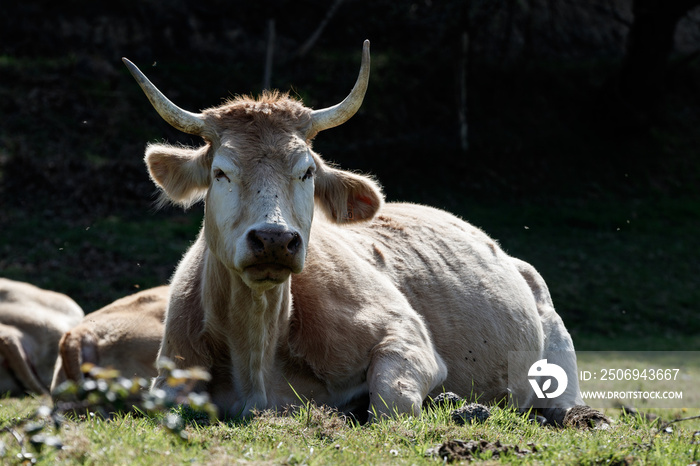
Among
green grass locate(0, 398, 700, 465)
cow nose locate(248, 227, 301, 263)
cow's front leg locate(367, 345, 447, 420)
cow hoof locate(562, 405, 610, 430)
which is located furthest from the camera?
cow hoof locate(562, 405, 610, 430)

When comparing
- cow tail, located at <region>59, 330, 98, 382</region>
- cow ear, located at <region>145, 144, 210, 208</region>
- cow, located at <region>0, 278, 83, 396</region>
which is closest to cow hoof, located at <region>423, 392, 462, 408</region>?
cow ear, located at <region>145, 144, 210, 208</region>

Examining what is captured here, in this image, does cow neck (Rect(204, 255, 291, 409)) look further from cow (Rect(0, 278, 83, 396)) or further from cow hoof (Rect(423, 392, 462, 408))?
cow (Rect(0, 278, 83, 396))

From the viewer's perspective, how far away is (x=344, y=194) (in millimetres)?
6133

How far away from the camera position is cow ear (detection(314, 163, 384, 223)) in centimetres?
607

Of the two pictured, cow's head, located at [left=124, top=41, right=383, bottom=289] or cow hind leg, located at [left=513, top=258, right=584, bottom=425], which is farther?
cow hind leg, located at [left=513, top=258, right=584, bottom=425]

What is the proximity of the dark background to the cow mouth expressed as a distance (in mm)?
8088

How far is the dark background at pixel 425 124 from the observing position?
14.2m

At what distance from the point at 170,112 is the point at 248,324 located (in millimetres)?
1485

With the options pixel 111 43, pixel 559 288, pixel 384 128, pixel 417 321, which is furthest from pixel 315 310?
pixel 111 43

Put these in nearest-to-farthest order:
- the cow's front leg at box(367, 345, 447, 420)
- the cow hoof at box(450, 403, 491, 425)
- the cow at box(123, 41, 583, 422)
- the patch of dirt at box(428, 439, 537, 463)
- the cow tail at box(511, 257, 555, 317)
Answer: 1. the patch of dirt at box(428, 439, 537, 463)
2. the cow hoof at box(450, 403, 491, 425)
3. the cow at box(123, 41, 583, 422)
4. the cow's front leg at box(367, 345, 447, 420)
5. the cow tail at box(511, 257, 555, 317)

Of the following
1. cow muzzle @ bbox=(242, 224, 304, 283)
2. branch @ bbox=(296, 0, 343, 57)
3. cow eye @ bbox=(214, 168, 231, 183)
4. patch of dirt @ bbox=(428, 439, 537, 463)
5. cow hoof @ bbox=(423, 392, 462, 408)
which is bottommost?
cow hoof @ bbox=(423, 392, 462, 408)

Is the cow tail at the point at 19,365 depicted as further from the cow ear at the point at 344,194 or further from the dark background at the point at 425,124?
the cow ear at the point at 344,194

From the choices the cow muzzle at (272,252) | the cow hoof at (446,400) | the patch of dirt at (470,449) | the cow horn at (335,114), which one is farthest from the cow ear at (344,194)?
the patch of dirt at (470,449)

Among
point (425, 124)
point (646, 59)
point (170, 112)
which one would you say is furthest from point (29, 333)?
point (646, 59)
